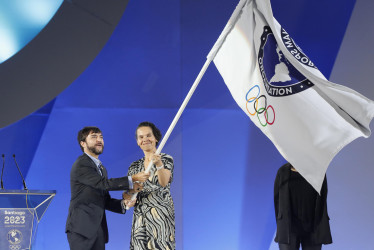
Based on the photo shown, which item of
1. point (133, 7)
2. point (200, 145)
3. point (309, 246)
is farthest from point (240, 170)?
point (133, 7)

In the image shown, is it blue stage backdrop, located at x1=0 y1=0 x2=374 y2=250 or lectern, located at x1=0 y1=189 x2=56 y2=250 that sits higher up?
blue stage backdrop, located at x1=0 y1=0 x2=374 y2=250

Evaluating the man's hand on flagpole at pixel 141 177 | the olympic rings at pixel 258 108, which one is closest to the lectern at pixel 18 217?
the man's hand on flagpole at pixel 141 177

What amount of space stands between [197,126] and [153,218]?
86.5 inches

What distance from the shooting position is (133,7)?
587cm

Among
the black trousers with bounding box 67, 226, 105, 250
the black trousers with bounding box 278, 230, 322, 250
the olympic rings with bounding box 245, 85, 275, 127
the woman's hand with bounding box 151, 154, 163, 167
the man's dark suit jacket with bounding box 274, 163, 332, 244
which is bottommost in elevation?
the black trousers with bounding box 67, 226, 105, 250

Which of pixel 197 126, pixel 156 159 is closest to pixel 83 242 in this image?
pixel 156 159

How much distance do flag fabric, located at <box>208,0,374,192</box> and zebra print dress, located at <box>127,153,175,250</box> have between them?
879mm

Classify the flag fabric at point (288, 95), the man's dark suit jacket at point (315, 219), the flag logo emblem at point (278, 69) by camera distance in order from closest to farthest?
the flag fabric at point (288, 95) → the flag logo emblem at point (278, 69) → the man's dark suit jacket at point (315, 219)

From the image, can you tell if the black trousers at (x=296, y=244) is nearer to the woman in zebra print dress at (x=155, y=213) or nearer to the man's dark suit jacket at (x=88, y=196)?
the woman in zebra print dress at (x=155, y=213)

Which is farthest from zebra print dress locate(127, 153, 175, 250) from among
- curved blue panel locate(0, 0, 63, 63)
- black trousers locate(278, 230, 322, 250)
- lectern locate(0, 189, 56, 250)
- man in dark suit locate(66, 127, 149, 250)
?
curved blue panel locate(0, 0, 63, 63)

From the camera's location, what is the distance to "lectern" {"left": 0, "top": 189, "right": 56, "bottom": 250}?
13.1 ft

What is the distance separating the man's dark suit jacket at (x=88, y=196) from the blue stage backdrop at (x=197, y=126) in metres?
2.00

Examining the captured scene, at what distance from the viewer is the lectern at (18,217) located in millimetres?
3996

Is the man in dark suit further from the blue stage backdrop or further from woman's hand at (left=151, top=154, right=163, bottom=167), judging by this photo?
the blue stage backdrop
